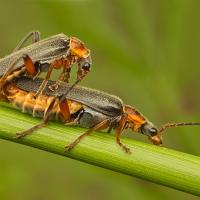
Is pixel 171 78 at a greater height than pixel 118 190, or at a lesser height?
greater

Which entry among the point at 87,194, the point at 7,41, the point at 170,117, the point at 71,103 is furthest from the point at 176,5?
the point at 7,41

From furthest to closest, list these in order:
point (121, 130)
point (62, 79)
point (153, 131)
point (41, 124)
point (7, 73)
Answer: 1. point (153, 131)
2. point (62, 79)
3. point (121, 130)
4. point (7, 73)
5. point (41, 124)

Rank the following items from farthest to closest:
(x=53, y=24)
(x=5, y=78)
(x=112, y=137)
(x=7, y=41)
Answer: (x=7, y=41)
(x=53, y=24)
(x=5, y=78)
(x=112, y=137)

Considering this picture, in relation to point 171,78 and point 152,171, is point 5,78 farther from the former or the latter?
point 171,78

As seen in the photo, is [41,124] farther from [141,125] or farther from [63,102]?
[141,125]

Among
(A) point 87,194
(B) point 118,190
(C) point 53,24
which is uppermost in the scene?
(C) point 53,24

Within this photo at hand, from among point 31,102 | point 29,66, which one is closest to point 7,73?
point 29,66

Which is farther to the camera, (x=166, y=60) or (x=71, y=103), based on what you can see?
(x=166, y=60)

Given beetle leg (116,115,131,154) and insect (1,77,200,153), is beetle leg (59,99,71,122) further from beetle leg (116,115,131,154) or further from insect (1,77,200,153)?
beetle leg (116,115,131,154)
